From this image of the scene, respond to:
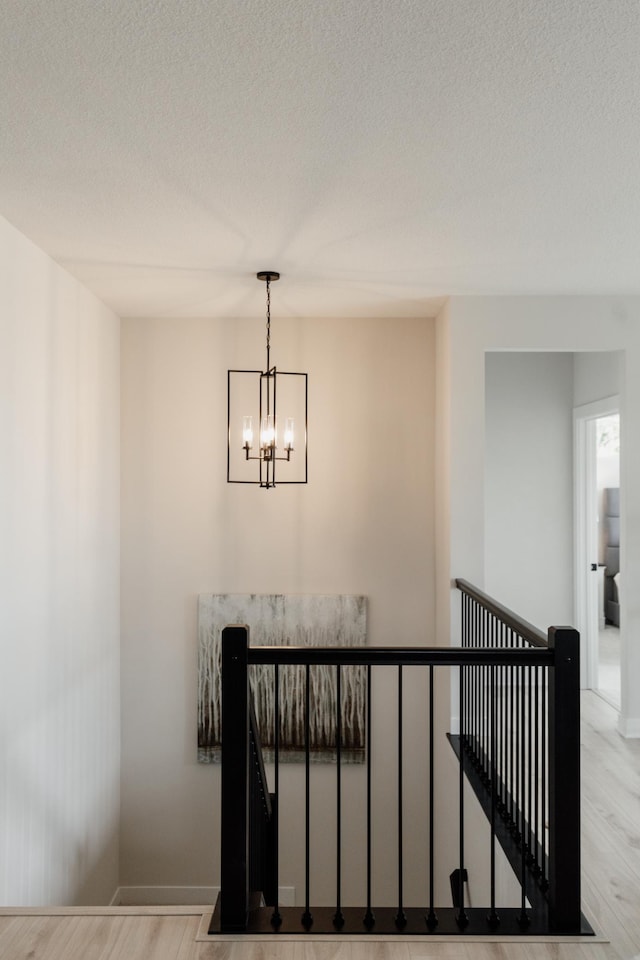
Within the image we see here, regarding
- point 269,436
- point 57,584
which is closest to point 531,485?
point 269,436

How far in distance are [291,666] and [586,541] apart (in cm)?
235

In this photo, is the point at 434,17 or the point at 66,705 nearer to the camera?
the point at 434,17

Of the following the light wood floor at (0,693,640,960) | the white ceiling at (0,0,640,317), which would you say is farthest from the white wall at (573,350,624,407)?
the light wood floor at (0,693,640,960)

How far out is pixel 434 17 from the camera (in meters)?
1.78

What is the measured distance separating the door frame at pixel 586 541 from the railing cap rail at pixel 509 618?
1574 mm

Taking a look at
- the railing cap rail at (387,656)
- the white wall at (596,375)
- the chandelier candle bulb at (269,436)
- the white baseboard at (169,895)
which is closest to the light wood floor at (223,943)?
the railing cap rail at (387,656)

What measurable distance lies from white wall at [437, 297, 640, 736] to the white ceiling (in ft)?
1.77

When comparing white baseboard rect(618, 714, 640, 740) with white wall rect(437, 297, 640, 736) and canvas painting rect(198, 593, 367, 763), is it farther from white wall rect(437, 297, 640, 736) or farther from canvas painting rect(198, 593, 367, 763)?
canvas painting rect(198, 593, 367, 763)

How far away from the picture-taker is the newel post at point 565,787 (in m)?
2.14

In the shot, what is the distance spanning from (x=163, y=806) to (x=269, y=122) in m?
4.39

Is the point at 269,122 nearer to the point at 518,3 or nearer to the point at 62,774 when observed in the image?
the point at 518,3

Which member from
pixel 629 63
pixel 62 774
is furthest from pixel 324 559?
pixel 629 63

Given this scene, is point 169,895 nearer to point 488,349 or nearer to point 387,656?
point 387,656

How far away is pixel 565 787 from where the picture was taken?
215 centimetres
